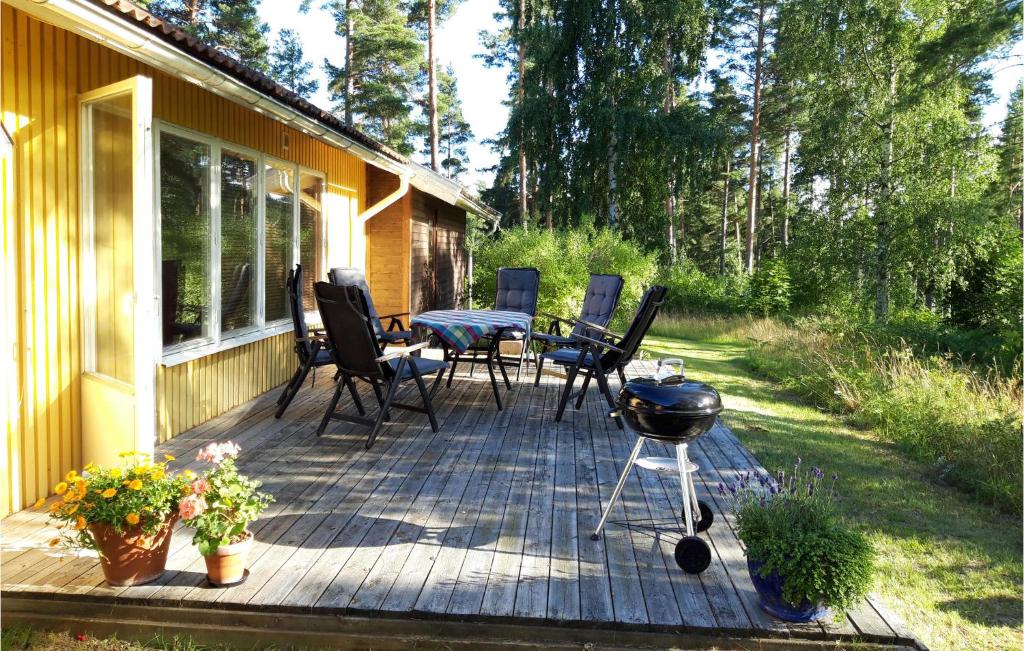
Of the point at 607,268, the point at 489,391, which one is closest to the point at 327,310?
the point at 489,391

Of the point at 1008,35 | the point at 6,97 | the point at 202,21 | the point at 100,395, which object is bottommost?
the point at 100,395

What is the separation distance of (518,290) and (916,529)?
5.09 metres

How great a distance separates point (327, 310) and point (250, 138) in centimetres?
187

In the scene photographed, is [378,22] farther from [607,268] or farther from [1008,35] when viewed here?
[1008,35]

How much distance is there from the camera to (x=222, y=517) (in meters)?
2.61

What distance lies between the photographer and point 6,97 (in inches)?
126

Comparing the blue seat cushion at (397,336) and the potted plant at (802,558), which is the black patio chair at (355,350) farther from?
the potted plant at (802,558)

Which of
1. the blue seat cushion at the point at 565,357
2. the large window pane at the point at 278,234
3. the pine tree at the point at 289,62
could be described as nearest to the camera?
the blue seat cushion at the point at 565,357

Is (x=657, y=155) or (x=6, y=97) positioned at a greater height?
(x=657, y=155)

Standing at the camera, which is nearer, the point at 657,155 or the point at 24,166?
the point at 24,166

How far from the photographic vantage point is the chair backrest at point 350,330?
4.60 metres

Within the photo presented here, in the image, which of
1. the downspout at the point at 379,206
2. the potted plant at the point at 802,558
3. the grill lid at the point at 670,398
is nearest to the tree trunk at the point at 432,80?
the downspout at the point at 379,206

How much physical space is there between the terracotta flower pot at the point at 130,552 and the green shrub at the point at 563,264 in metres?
7.47

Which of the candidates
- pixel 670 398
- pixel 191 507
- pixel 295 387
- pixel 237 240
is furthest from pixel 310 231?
pixel 670 398
